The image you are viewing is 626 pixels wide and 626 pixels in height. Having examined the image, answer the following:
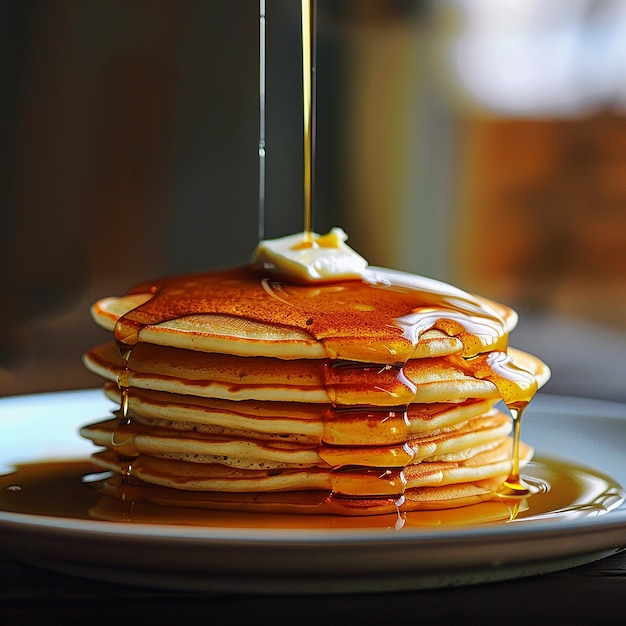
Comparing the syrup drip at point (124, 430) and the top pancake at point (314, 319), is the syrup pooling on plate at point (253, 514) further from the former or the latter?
the top pancake at point (314, 319)

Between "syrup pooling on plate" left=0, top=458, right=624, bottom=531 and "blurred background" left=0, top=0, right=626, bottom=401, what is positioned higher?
"blurred background" left=0, top=0, right=626, bottom=401

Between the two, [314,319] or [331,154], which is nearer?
[314,319]

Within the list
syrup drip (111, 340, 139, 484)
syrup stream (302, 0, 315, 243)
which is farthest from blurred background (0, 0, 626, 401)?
syrup drip (111, 340, 139, 484)

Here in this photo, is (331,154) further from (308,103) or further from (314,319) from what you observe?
(314,319)

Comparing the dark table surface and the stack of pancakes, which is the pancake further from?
the dark table surface

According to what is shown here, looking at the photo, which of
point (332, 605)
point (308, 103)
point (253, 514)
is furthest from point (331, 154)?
point (332, 605)

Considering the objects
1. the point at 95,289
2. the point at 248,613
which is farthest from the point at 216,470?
the point at 95,289

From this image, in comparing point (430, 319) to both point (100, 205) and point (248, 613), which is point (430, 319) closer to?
point (248, 613)
